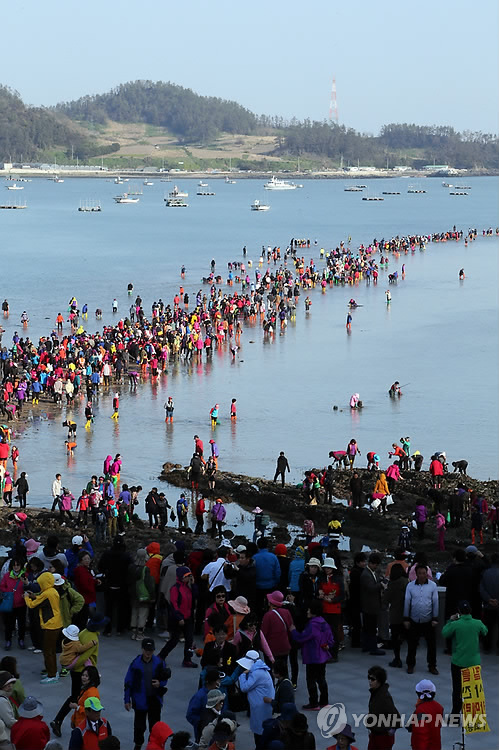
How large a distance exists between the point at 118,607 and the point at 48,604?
4.08 feet

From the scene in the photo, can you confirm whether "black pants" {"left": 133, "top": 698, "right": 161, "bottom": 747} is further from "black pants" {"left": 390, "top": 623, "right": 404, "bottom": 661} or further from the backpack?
"black pants" {"left": 390, "top": 623, "right": 404, "bottom": 661}

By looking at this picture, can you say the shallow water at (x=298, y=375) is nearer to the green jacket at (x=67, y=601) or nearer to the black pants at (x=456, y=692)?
the green jacket at (x=67, y=601)

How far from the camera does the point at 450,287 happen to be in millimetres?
66250

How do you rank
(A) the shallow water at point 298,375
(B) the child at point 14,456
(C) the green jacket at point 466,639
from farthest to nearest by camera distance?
(A) the shallow water at point 298,375 → (B) the child at point 14,456 → (C) the green jacket at point 466,639

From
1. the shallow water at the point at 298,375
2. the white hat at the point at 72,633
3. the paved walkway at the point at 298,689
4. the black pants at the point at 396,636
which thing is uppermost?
the white hat at the point at 72,633

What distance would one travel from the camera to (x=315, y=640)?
9.79 m

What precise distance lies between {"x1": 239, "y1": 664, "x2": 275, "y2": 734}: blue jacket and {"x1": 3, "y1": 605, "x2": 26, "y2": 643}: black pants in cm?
323

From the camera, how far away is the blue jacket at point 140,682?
888cm

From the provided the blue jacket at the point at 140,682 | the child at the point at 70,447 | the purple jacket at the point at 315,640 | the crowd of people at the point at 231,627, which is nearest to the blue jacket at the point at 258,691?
the crowd of people at the point at 231,627

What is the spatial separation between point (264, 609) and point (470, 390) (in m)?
28.0

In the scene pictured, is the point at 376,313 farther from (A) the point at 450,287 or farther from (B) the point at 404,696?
(B) the point at 404,696

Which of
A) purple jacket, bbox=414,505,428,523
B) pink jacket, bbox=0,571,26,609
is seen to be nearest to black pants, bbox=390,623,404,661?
pink jacket, bbox=0,571,26,609

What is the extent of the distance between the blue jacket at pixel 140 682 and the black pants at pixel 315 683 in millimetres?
1430

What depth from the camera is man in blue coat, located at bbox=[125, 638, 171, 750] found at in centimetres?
888
